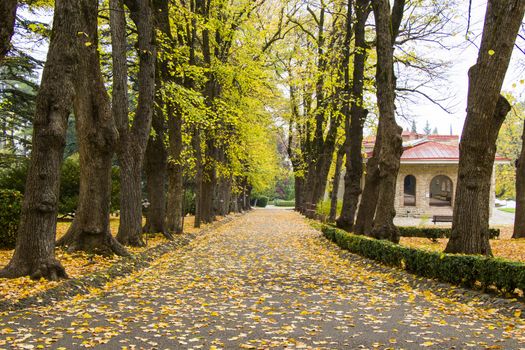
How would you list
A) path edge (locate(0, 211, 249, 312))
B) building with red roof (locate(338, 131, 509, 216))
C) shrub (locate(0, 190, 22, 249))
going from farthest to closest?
building with red roof (locate(338, 131, 509, 216))
shrub (locate(0, 190, 22, 249))
path edge (locate(0, 211, 249, 312))

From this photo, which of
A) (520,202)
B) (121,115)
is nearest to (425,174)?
(520,202)

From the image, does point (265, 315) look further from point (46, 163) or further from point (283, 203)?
point (283, 203)

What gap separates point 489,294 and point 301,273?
13.1 feet

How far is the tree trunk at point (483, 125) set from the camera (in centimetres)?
929

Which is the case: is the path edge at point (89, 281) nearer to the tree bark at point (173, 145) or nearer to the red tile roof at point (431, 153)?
the tree bark at point (173, 145)

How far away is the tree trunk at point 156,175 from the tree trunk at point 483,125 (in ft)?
31.0

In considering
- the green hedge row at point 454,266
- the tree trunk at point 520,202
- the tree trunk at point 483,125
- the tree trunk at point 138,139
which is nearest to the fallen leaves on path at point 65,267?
the tree trunk at point 138,139

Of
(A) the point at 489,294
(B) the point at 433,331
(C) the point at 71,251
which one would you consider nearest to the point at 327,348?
(B) the point at 433,331

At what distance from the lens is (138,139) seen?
13.4 m

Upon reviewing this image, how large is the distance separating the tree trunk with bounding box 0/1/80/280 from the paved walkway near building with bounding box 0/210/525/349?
1.17m

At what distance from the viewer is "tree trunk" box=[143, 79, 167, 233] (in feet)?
53.2

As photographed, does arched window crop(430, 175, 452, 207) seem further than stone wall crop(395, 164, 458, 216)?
Yes

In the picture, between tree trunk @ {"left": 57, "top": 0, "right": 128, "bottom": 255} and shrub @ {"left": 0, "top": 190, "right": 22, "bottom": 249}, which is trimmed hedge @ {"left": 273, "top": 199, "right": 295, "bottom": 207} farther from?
tree trunk @ {"left": 57, "top": 0, "right": 128, "bottom": 255}

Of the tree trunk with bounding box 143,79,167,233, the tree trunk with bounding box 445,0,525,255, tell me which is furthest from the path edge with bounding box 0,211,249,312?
the tree trunk with bounding box 445,0,525,255
